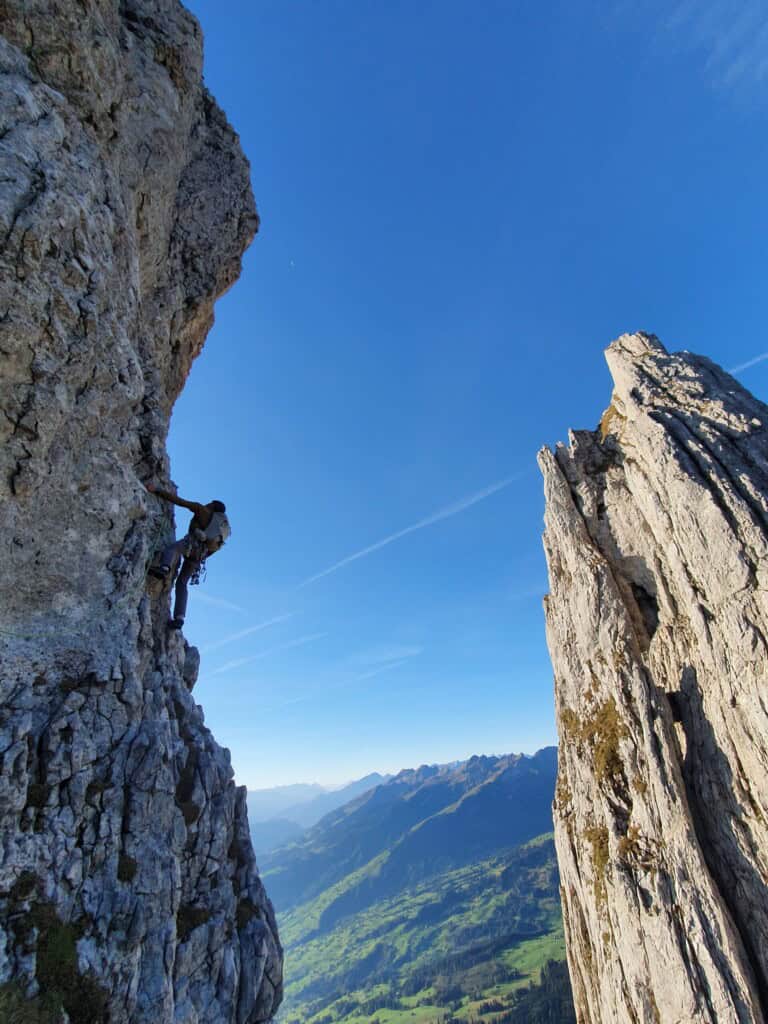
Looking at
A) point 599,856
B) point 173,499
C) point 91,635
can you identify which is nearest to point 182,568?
point 173,499

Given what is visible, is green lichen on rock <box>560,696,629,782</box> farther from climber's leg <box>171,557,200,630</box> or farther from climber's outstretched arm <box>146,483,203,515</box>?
climber's outstretched arm <box>146,483,203,515</box>

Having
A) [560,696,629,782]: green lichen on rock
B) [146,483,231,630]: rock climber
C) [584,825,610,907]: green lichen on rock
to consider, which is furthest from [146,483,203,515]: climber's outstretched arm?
[584,825,610,907]: green lichen on rock

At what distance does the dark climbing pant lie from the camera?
17156mm

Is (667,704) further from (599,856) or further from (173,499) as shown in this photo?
(173,499)

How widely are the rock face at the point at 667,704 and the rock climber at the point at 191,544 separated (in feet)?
76.2

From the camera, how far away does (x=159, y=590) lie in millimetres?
17000

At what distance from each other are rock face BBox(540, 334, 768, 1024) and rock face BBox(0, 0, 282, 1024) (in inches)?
717

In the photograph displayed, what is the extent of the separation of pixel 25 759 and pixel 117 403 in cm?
974

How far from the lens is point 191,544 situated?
59.2 feet

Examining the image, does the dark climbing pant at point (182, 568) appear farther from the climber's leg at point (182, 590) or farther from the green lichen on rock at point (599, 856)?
the green lichen on rock at point (599, 856)

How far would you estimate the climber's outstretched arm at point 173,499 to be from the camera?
676 inches

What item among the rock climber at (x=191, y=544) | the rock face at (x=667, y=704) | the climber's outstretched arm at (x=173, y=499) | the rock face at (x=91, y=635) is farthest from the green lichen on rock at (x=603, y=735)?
the climber's outstretched arm at (x=173, y=499)

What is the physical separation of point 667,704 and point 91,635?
26.8 meters

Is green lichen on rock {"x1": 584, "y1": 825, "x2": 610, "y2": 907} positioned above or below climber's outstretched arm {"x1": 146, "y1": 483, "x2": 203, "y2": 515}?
below
